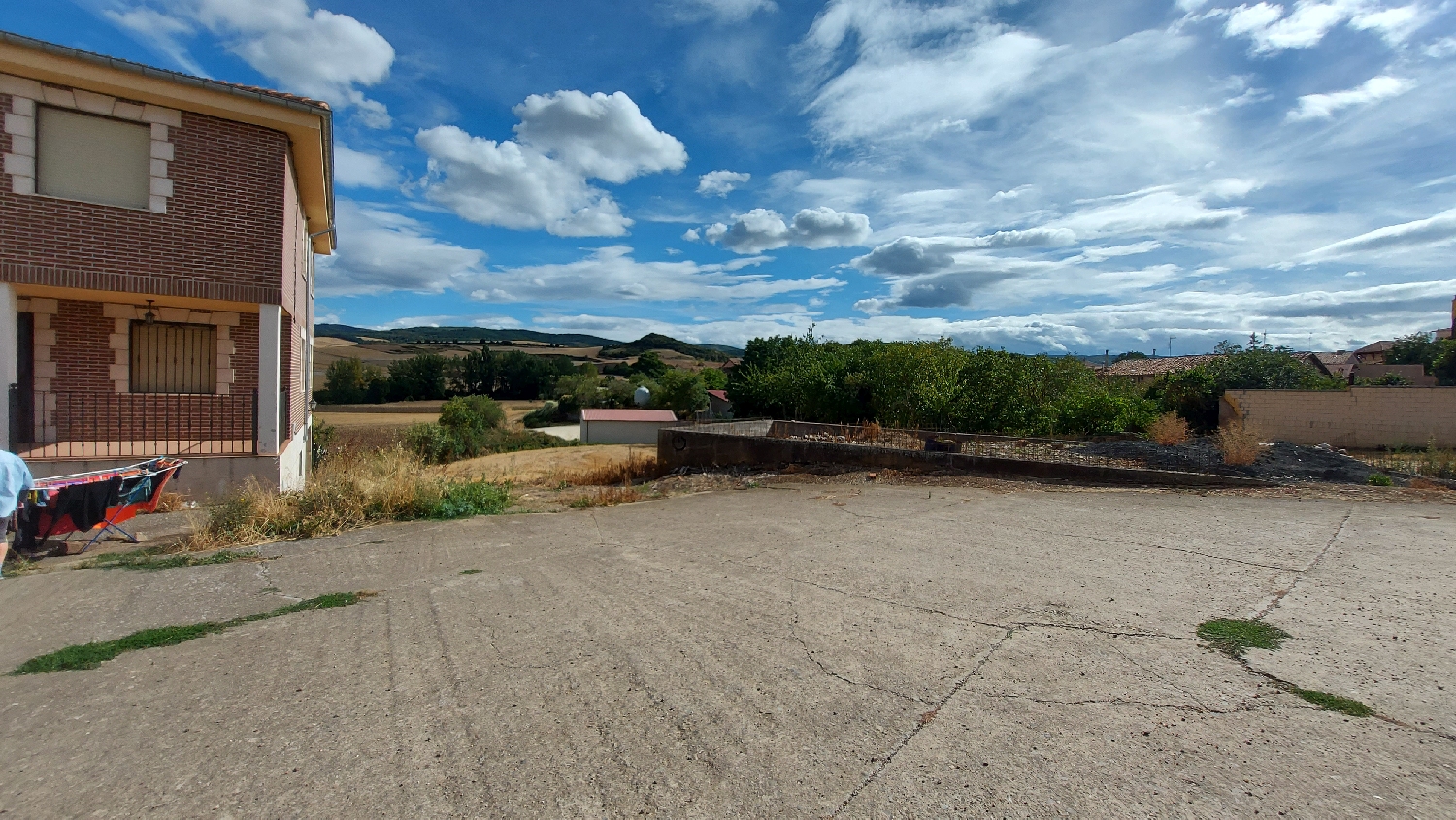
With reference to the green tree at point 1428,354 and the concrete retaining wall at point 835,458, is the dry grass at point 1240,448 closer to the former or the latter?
the concrete retaining wall at point 835,458

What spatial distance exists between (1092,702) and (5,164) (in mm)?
13314

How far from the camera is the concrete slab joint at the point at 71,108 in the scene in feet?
29.7

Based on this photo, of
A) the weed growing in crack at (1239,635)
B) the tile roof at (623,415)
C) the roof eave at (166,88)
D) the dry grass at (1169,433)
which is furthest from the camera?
the tile roof at (623,415)

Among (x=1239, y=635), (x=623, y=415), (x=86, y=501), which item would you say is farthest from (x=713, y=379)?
(x=1239, y=635)

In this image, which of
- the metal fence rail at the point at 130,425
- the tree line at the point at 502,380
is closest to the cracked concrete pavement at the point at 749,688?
the metal fence rail at the point at 130,425

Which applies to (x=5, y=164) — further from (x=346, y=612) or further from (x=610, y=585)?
(x=610, y=585)

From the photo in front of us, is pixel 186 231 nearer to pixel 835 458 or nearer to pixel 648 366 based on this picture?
pixel 835 458

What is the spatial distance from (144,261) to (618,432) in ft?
108

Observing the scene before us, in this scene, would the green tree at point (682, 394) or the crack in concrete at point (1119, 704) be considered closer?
the crack in concrete at point (1119, 704)

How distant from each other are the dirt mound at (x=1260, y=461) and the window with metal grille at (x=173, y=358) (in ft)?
51.4

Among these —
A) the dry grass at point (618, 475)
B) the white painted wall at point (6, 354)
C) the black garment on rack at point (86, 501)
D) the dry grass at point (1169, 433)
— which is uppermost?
the white painted wall at point (6, 354)

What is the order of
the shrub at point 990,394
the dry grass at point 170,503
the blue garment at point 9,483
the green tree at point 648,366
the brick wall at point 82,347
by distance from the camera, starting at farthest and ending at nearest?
the green tree at point 648,366 → the shrub at point 990,394 → the brick wall at point 82,347 → the dry grass at point 170,503 → the blue garment at point 9,483

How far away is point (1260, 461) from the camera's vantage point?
1179 centimetres

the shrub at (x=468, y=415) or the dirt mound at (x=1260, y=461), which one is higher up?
the dirt mound at (x=1260, y=461)
